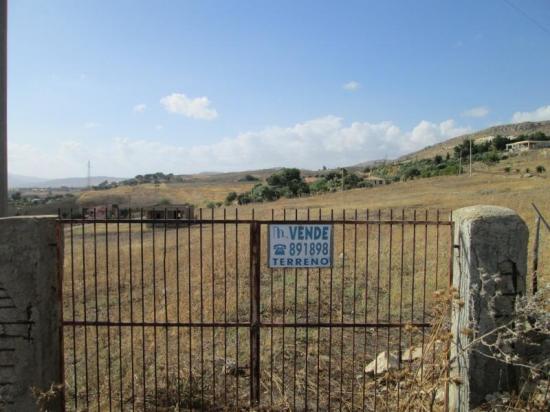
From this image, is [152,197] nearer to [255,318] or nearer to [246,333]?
[246,333]

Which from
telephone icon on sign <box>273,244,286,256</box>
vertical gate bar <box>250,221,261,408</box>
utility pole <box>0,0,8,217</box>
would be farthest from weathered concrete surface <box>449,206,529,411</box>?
utility pole <box>0,0,8,217</box>

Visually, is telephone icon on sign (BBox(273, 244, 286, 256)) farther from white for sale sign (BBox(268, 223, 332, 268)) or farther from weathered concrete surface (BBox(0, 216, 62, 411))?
weathered concrete surface (BBox(0, 216, 62, 411))

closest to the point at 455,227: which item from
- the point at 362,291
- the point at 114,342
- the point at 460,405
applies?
the point at 460,405

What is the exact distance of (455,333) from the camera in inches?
190

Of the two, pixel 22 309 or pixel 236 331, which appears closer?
pixel 22 309

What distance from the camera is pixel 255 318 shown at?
4945mm

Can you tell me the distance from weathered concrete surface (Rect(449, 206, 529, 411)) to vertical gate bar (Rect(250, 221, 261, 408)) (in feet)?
6.84

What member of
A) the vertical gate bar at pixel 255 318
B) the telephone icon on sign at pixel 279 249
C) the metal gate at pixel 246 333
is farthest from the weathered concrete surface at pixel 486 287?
the vertical gate bar at pixel 255 318

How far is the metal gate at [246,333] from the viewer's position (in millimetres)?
4926

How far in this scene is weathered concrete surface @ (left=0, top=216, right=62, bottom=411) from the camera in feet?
15.3

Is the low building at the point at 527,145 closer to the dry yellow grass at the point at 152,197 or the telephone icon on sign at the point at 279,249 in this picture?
the dry yellow grass at the point at 152,197

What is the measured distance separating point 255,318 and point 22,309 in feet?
8.06

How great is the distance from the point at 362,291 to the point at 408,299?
3.70ft

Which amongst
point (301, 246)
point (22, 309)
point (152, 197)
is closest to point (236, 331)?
point (301, 246)
